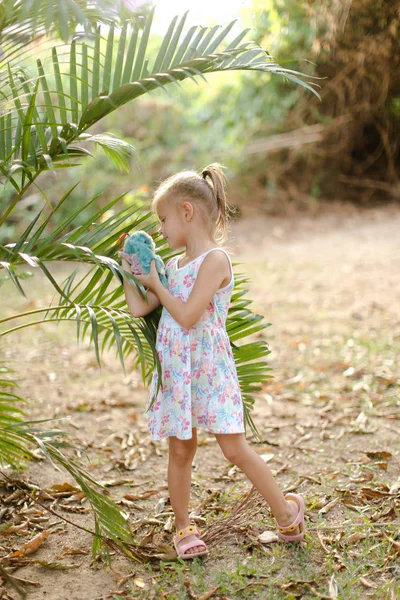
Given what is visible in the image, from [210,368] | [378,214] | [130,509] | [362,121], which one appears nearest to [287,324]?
[130,509]

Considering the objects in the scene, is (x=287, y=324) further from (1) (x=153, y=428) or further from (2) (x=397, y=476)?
(1) (x=153, y=428)

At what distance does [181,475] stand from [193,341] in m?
0.49

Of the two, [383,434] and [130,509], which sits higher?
[130,509]

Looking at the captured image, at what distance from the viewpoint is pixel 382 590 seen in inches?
85.7

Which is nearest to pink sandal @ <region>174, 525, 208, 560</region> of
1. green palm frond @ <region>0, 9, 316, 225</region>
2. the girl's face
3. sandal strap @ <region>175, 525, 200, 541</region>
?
sandal strap @ <region>175, 525, 200, 541</region>

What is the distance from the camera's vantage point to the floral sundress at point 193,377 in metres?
2.27

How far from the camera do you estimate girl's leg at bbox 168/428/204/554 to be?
2377 mm

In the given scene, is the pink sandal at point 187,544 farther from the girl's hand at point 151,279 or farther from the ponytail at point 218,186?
the ponytail at point 218,186

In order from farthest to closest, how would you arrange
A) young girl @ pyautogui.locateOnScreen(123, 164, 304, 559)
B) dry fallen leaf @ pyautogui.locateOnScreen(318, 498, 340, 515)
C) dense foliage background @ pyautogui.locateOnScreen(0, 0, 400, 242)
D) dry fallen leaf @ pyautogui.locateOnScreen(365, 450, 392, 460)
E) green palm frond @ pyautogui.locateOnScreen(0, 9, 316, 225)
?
dense foliage background @ pyautogui.locateOnScreen(0, 0, 400, 242), dry fallen leaf @ pyautogui.locateOnScreen(365, 450, 392, 460), dry fallen leaf @ pyautogui.locateOnScreen(318, 498, 340, 515), young girl @ pyautogui.locateOnScreen(123, 164, 304, 559), green palm frond @ pyautogui.locateOnScreen(0, 9, 316, 225)

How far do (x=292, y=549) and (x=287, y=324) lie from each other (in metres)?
3.44

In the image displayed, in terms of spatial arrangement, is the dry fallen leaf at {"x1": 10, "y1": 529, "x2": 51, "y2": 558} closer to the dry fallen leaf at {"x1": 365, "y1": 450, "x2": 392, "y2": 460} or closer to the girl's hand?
the girl's hand

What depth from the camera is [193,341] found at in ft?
7.62

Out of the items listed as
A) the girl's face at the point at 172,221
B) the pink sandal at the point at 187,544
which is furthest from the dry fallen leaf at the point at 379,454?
the girl's face at the point at 172,221

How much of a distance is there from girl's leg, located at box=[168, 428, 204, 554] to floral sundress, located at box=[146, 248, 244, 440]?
95mm
